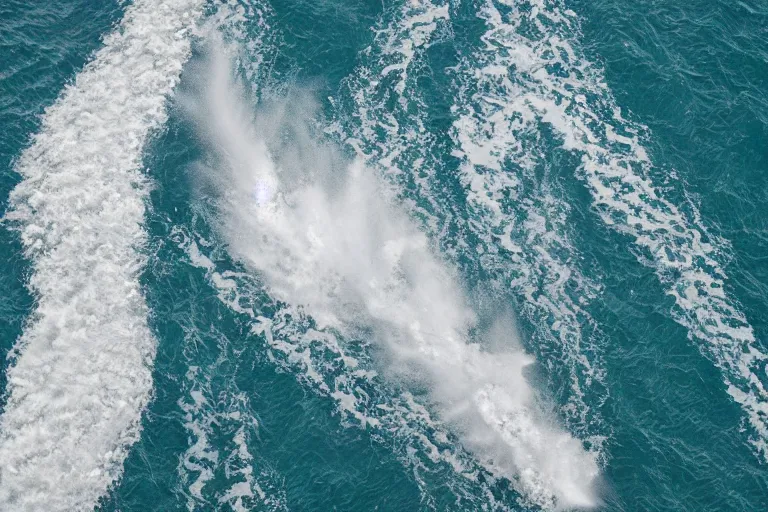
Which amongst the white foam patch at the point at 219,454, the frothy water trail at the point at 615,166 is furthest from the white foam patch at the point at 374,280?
the frothy water trail at the point at 615,166

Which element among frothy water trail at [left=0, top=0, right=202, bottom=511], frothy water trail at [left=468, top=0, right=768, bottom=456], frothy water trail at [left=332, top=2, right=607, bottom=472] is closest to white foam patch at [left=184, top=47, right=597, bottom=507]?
frothy water trail at [left=332, top=2, right=607, bottom=472]

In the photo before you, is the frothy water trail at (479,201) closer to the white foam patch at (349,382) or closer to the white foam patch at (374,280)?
the white foam patch at (374,280)

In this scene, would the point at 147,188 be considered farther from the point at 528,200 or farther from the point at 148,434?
the point at 528,200

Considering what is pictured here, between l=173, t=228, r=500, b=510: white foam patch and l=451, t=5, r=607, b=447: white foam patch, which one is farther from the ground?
l=451, t=5, r=607, b=447: white foam patch

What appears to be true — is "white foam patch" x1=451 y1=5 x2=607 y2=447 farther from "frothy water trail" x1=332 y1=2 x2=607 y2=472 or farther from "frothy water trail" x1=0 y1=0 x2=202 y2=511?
"frothy water trail" x1=0 y1=0 x2=202 y2=511

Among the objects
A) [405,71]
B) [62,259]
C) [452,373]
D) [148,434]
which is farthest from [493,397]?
[62,259]

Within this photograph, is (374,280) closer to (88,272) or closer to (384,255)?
(384,255)
